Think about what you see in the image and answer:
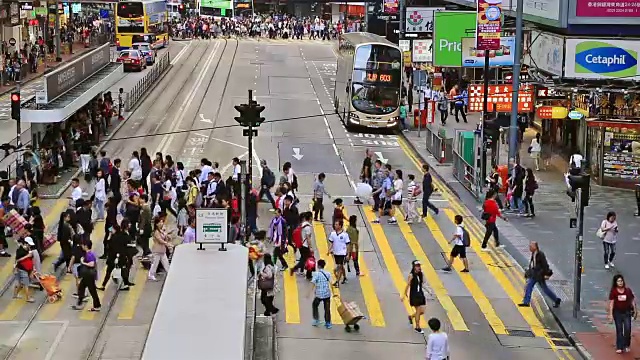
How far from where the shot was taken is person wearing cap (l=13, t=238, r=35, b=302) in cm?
2166

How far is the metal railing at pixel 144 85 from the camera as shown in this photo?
50938 millimetres

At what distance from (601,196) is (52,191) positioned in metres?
16.0

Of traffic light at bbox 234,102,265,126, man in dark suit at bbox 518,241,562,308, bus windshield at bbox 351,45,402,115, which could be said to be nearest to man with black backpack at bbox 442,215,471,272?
man in dark suit at bbox 518,241,562,308

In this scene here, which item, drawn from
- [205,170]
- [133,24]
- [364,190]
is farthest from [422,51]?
[133,24]

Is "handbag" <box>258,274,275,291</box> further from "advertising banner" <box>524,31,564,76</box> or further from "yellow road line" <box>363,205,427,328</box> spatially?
"advertising banner" <box>524,31,564,76</box>

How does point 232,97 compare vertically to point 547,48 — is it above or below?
below

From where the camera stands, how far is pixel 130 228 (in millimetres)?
25188

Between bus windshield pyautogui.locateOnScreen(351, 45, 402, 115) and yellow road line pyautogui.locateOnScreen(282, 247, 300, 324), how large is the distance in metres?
20.3

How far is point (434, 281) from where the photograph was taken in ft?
80.0

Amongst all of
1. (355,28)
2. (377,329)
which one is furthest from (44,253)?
(355,28)

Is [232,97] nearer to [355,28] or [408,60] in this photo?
[408,60]

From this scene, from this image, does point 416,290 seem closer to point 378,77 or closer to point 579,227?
point 579,227

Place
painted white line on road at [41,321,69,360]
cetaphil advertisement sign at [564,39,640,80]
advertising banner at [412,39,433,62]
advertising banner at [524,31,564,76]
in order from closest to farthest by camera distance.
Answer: painted white line on road at [41,321,69,360], cetaphil advertisement sign at [564,39,640,80], advertising banner at [524,31,564,76], advertising banner at [412,39,433,62]

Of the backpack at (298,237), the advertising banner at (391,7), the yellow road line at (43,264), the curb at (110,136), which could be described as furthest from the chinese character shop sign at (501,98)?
the advertising banner at (391,7)
